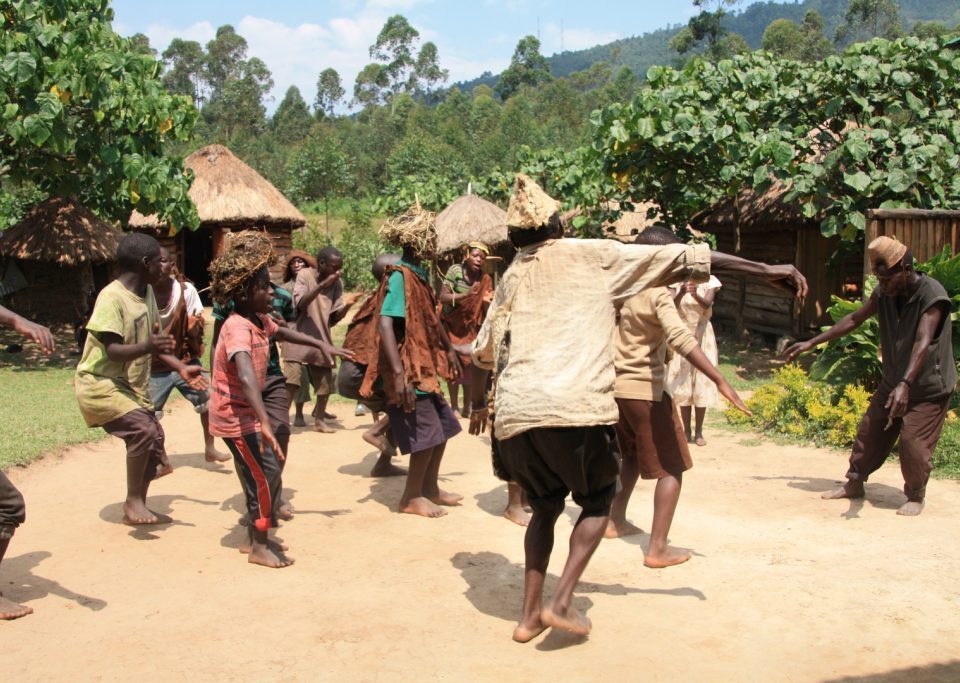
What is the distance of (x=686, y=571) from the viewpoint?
15.6 feet

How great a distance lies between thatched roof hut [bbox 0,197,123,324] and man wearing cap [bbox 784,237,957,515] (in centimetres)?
1170

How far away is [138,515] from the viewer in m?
5.59

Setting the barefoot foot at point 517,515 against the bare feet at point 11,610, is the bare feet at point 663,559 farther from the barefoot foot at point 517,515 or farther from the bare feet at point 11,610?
the bare feet at point 11,610

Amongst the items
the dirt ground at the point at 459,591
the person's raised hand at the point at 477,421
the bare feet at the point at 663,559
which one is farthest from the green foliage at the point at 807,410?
the person's raised hand at the point at 477,421

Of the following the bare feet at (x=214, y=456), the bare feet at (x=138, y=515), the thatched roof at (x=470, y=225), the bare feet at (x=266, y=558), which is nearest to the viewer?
the bare feet at (x=266, y=558)

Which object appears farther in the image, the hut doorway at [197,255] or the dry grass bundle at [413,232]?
the hut doorway at [197,255]

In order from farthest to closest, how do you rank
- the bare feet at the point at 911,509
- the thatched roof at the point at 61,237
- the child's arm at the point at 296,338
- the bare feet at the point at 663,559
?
the thatched roof at the point at 61,237 < the bare feet at the point at 911,509 < the child's arm at the point at 296,338 < the bare feet at the point at 663,559

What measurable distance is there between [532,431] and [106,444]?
539 centimetres

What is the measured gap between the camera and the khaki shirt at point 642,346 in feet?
15.4

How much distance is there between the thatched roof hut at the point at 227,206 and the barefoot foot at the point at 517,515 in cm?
1400

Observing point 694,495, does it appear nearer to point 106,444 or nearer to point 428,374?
point 428,374

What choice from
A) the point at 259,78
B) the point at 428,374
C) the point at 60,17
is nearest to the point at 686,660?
the point at 428,374

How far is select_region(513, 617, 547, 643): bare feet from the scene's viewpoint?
12.8 feet

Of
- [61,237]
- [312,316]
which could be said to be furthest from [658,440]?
[61,237]
